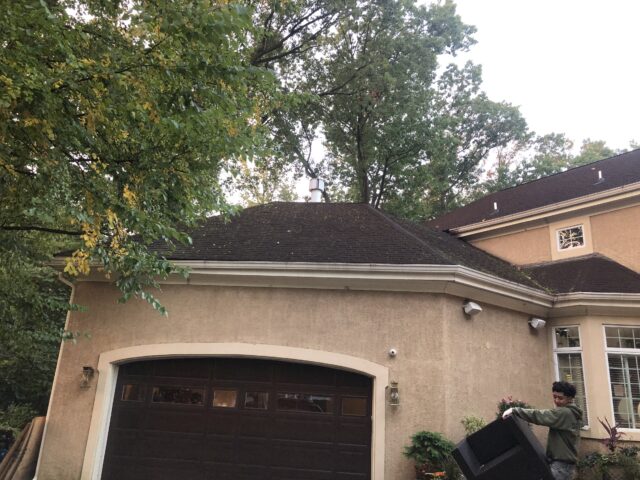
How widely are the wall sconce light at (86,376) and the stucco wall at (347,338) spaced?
101 millimetres

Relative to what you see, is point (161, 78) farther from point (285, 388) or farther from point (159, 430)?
point (159, 430)

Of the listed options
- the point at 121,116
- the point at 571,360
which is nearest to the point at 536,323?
the point at 571,360

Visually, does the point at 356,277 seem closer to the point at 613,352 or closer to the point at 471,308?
the point at 471,308

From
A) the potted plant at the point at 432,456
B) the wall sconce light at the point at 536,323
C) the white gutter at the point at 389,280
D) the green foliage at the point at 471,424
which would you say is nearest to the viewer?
the potted plant at the point at 432,456

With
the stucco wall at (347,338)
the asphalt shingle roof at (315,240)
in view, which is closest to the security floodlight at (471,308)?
the stucco wall at (347,338)

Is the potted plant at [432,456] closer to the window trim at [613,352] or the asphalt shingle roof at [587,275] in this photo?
the window trim at [613,352]

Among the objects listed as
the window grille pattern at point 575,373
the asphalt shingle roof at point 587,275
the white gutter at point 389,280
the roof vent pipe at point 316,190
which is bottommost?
the window grille pattern at point 575,373

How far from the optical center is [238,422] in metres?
7.69

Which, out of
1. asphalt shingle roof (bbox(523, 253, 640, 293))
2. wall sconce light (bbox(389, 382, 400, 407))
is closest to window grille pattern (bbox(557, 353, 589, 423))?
asphalt shingle roof (bbox(523, 253, 640, 293))

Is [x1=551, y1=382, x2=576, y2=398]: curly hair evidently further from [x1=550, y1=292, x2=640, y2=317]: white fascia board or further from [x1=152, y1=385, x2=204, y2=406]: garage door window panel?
[x1=152, y1=385, x2=204, y2=406]: garage door window panel

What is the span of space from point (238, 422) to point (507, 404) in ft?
14.5

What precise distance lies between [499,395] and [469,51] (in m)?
16.1

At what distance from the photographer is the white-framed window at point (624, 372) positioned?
27.5 feet

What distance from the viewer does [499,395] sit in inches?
315
